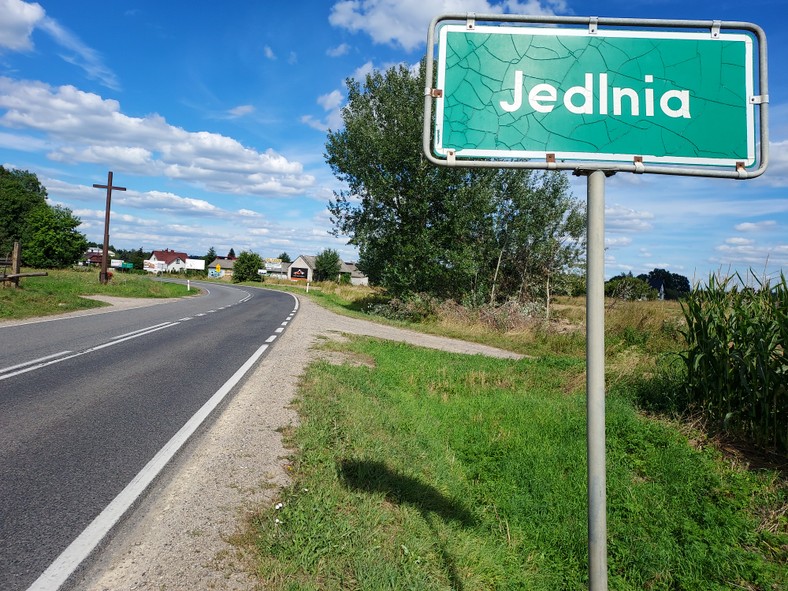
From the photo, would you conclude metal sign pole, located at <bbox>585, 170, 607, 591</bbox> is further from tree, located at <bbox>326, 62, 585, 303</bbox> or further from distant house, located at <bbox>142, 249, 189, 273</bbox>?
distant house, located at <bbox>142, 249, 189, 273</bbox>

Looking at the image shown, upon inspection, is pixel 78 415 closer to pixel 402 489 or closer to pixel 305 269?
pixel 402 489

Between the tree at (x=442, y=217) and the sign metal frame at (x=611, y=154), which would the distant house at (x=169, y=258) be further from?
the sign metal frame at (x=611, y=154)

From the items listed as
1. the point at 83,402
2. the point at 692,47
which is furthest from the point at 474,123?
the point at 83,402

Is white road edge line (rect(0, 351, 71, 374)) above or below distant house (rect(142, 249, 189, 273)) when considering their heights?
below

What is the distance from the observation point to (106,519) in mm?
3320

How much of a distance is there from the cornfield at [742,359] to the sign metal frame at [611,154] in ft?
13.2

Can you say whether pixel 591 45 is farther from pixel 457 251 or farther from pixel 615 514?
pixel 457 251

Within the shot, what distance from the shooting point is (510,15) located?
1.93 meters

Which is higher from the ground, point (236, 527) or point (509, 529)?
point (236, 527)

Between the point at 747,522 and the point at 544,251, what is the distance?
19792 millimetres

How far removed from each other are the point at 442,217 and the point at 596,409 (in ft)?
71.3

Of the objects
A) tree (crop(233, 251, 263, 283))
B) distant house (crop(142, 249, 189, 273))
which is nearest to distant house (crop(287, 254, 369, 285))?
tree (crop(233, 251, 263, 283))

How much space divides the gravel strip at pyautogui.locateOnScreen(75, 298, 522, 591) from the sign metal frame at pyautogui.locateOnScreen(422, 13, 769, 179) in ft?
8.24

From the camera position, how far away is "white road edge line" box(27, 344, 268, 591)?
2.70 m
